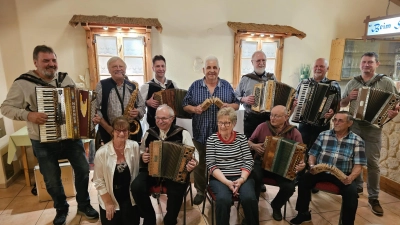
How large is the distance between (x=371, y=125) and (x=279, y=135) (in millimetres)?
1034

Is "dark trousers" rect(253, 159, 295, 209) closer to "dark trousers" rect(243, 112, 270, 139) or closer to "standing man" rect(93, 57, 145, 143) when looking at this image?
"dark trousers" rect(243, 112, 270, 139)

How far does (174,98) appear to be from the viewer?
8.32 ft

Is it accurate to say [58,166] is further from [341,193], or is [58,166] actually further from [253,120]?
[341,193]

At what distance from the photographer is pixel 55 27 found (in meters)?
3.54

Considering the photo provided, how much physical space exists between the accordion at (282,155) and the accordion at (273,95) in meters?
0.41

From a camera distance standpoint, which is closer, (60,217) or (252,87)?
(60,217)

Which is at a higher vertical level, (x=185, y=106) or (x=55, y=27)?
(x=55, y=27)

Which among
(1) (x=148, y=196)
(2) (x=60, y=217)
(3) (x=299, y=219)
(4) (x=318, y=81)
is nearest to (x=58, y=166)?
(2) (x=60, y=217)

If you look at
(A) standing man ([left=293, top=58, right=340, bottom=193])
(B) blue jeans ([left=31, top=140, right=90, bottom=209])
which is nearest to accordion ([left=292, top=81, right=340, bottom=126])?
(A) standing man ([left=293, top=58, right=340, bottom=193])

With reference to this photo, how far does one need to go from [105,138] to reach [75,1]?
2.47 m

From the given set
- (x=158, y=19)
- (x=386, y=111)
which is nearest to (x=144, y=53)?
(x=158, y=19)

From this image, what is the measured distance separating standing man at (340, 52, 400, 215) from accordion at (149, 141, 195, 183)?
5.92ft

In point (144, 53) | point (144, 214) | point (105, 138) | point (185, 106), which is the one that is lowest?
point (144, 214)

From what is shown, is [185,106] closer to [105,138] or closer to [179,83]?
[105,138]
